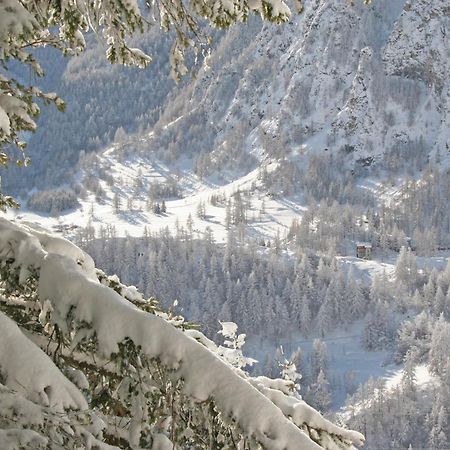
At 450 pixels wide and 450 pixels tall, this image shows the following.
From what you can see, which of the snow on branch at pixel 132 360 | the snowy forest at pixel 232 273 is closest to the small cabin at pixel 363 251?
the snowy forest at pixel 232 273

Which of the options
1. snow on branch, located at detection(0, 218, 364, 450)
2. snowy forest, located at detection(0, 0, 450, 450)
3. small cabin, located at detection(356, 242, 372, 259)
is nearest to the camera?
snow on branch, located at detection(0, 218, 364, 450)

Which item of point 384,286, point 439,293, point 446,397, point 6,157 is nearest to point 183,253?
point 384,286

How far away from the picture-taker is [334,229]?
141 m

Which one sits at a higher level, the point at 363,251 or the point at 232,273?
the point at 363,251

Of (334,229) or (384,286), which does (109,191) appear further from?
(384,286)

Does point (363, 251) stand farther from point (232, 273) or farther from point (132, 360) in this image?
point (132, 360)

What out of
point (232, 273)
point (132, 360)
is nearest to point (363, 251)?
point (232, 273)

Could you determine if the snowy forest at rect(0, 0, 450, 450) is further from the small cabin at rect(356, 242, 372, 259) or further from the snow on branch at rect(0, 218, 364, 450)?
the small cabin at rect(356, 242, 372, 259)

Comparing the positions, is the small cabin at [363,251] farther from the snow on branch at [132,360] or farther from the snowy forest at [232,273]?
the snow on branch at [132,360]

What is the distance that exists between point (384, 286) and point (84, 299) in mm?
110685

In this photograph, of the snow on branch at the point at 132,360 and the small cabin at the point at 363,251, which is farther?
the small cabin at the point at 363,251

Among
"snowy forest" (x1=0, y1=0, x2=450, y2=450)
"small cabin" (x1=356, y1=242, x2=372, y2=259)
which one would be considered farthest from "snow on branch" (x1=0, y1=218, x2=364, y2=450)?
"small cabin" (x1=356, y1=242, x2=372, y2=259)

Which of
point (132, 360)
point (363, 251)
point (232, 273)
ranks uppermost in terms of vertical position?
point (132, 360)

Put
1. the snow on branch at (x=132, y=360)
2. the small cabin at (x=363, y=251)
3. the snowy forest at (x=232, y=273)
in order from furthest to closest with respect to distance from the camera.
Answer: the small cabin at (x=363, y=251)
the snowy forest at (x=232, y=273)
the snow on branch at (x=132, y=360)
